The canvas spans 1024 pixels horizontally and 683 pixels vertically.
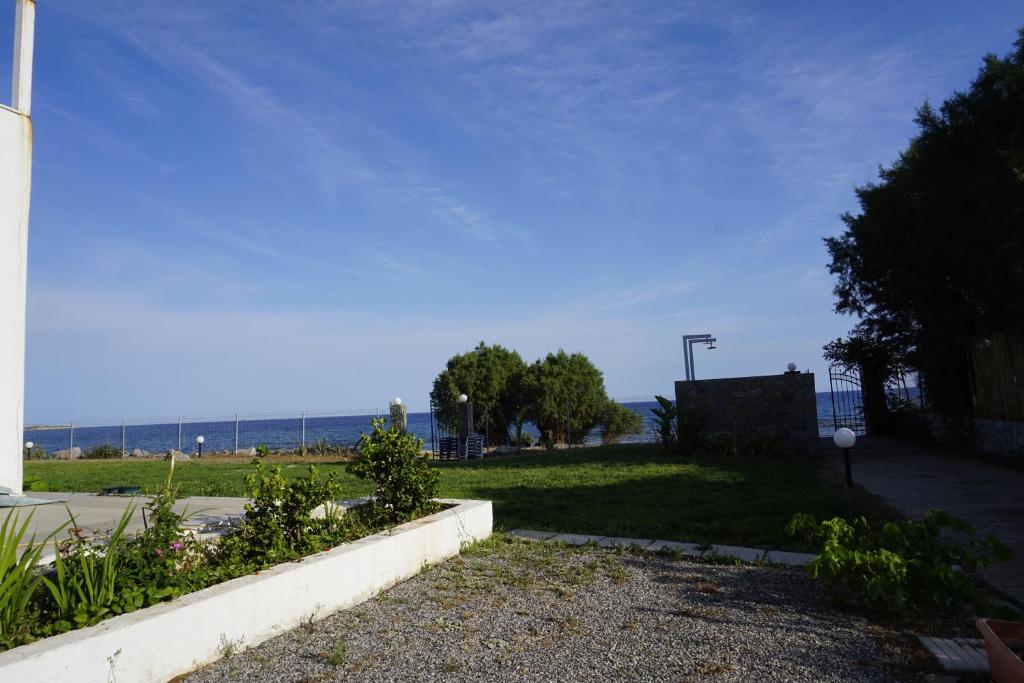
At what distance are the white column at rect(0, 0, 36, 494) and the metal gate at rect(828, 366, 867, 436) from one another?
1536 centimetres

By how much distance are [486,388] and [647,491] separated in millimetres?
13427

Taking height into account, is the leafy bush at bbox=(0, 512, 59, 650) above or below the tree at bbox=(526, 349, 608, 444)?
below

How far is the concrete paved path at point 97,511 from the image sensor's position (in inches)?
184

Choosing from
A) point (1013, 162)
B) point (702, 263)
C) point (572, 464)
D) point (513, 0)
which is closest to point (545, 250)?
point (702, 263)

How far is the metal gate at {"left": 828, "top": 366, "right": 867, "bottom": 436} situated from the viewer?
15.2 meters

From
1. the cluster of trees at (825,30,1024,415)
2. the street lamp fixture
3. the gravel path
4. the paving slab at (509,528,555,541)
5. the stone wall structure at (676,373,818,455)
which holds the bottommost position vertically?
the gravel path

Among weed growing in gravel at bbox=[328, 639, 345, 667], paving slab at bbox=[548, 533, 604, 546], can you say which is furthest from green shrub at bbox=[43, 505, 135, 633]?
paving slab at bbox=[548, 533, 604, 546]

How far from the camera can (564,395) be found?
2134 cm

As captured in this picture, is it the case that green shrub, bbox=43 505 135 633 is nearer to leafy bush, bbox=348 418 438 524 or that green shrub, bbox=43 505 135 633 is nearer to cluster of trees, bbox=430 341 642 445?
leafy bush, bbox=348 418 438 524

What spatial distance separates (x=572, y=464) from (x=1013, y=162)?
7547 mm

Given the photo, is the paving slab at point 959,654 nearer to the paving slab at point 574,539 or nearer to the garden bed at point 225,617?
the paving slab at point 574,539

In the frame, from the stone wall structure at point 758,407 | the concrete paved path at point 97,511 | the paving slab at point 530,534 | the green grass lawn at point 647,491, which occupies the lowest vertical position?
the paving slab at point 530,534

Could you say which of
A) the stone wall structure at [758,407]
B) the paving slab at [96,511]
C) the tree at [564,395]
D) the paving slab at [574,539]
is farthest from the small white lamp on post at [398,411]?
the paving slab at [574,539]

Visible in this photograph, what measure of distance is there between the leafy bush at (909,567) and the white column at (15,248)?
588cm
